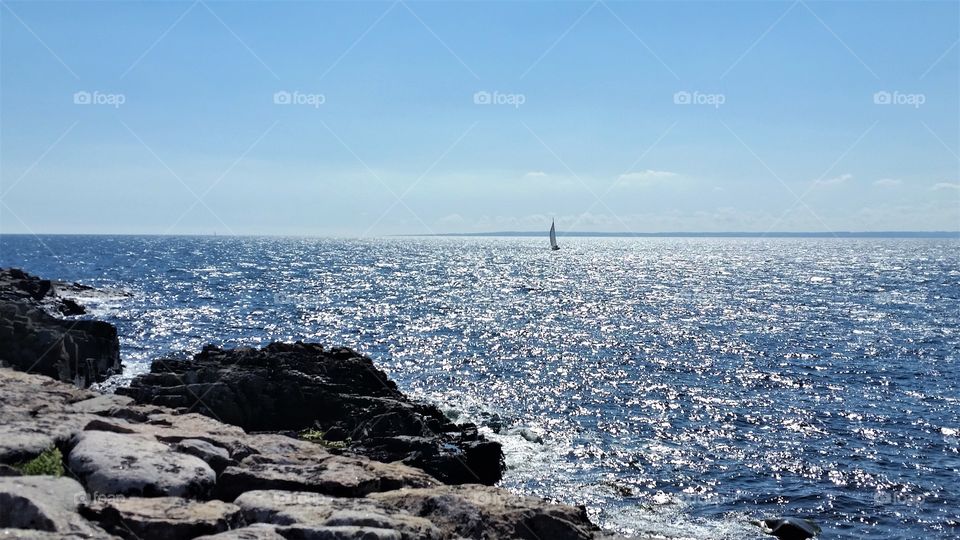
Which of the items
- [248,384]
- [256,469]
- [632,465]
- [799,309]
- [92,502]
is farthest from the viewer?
[799,309]

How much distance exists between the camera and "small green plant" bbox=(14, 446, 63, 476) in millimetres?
11750

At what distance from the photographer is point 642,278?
140 m

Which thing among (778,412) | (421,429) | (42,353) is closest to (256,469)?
(421,429)

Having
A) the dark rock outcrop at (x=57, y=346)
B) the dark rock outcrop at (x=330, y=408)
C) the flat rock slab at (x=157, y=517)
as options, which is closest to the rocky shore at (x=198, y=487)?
the flat rock slab at (x=157, y=517)

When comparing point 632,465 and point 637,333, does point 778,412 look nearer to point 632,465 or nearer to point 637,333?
point 632,465

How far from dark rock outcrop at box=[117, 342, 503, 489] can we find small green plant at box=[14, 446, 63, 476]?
1269 centimetres

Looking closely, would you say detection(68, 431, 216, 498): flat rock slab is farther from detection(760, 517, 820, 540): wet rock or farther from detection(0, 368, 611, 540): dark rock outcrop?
detection(760, 517, 820, 540): wet rock

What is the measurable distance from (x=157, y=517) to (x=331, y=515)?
2421 millimetres

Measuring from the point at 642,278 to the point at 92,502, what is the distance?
13451 cm

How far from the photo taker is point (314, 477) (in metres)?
13.0

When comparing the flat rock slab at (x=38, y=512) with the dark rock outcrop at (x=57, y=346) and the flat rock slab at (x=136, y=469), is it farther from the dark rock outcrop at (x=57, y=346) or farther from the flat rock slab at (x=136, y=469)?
the dark rock outcrop at (x=57, y=346)

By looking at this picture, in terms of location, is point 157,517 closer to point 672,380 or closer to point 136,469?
point 136,469

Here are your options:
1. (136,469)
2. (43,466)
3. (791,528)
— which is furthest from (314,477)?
(791,528)

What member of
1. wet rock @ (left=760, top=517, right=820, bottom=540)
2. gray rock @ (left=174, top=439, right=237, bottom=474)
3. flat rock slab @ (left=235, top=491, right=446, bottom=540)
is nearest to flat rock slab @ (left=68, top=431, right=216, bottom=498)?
gray rock @ (left=174, top=439, right=237, bottom=474)
